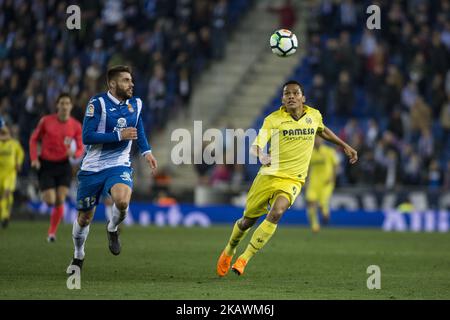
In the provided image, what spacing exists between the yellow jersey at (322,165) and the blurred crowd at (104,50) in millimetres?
5967

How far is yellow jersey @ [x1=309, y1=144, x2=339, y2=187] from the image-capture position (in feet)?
81.1

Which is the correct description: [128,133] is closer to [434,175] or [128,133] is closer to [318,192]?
[318,192]

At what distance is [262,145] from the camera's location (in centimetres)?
1234

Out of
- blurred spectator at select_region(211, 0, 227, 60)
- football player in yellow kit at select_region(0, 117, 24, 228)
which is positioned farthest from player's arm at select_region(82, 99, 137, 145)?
blurred spectator at select_region(211, 0, 227, 60)

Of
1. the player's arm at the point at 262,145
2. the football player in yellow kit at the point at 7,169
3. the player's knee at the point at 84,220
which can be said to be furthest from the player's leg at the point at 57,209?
the player's arm at the point at 262,145

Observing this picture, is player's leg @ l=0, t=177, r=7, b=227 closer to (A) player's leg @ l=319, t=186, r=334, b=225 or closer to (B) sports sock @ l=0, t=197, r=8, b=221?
(B) sports sock @ l=0, t=197, r=8, b=221

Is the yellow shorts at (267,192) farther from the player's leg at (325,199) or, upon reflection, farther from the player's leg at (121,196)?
the player's leg at (325,199)

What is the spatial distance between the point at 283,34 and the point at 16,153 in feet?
34.1

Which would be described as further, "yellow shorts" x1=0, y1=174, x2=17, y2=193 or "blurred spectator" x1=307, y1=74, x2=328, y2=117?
"blurred spectator" x1=307, y1=74, x2=328, y2=117

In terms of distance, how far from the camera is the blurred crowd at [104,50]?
29.6 metres

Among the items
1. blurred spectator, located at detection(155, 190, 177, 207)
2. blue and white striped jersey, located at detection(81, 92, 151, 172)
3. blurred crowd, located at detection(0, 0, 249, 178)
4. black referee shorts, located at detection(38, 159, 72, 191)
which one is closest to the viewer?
blue and white striped jersey, located at detection(81, 92, 151, 172)

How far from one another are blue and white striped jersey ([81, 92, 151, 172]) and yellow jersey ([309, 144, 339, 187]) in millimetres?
12821

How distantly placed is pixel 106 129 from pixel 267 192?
84.5 inches

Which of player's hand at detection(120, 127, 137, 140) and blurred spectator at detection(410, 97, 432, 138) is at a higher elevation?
blurred spectator at detection(410, 97, 432, 138)
